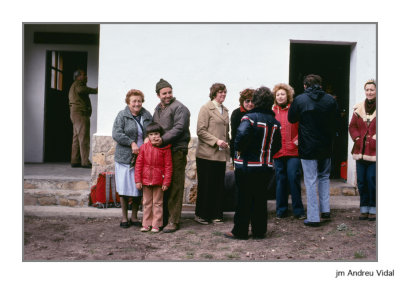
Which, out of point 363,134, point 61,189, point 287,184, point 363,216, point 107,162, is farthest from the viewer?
point 61,189

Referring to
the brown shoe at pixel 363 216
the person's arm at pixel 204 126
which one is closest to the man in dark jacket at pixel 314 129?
the brown shoe at pixel 363 216

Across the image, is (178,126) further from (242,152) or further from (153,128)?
(242,152)

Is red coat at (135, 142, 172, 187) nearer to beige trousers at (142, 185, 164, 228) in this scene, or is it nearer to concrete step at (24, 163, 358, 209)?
beige trousers at (142, 185, 164, 228)

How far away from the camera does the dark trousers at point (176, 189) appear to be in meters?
4.87

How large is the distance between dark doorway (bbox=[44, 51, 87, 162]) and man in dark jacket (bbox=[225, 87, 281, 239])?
515 centimetres

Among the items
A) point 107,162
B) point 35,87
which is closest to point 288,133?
point 107,162

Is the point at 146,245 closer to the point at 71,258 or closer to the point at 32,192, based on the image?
the point at 71,258

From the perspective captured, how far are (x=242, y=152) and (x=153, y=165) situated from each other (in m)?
1.07

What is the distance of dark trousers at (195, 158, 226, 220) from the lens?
16.7 ft

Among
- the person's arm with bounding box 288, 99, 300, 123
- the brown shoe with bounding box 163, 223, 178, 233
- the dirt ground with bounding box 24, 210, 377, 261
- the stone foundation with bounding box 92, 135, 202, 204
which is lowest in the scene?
the dirt ground with bounding box 24, 210, 377, 261

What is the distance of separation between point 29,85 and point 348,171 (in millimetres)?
6146

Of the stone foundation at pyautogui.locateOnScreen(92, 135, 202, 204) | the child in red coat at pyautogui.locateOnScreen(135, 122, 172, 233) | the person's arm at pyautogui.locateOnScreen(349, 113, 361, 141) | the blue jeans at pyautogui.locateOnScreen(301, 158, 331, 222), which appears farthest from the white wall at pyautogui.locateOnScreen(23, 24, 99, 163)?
the person's arm at pyautogui.locateOnScreen(349, 113, 361, 141)

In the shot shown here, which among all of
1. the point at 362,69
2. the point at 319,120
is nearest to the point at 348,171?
the point at 362,69

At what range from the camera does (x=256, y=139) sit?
4324mm
